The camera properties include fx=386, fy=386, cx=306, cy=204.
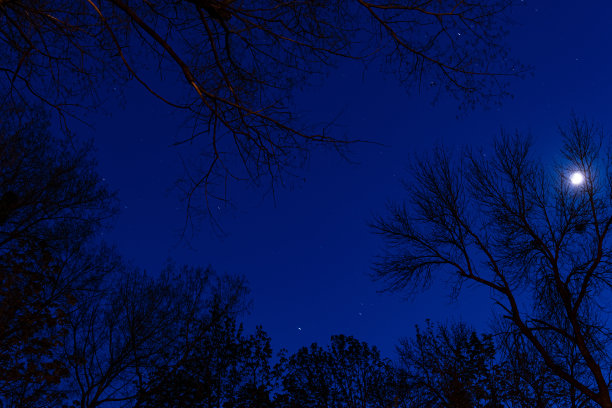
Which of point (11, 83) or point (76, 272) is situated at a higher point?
point (76, 272)

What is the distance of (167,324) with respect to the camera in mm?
12125

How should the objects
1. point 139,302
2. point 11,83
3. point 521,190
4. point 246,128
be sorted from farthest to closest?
point 139,302 → point 521,190 → point 246,128 → point 11,83

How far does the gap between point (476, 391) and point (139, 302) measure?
10.0 m

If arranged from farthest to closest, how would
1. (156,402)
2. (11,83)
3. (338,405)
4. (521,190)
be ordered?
(338,405), (156,402), (521,190), (11,83)

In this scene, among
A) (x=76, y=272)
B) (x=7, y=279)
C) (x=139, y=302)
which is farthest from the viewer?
(x=139, y=302)

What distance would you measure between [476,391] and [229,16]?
10188 millimetres

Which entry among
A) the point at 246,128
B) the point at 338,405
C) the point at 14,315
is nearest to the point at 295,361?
the point at 338,405

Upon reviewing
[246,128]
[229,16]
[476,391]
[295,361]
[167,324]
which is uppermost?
[295,361]

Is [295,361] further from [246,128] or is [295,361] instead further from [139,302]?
[246,128]

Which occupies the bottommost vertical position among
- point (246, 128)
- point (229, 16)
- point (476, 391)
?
point (476, 391)

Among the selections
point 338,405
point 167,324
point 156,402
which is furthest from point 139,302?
point 338,405

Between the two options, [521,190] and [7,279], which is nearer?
[7,279]

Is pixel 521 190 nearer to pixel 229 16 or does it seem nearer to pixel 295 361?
pixel 229 16

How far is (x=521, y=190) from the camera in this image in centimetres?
873
